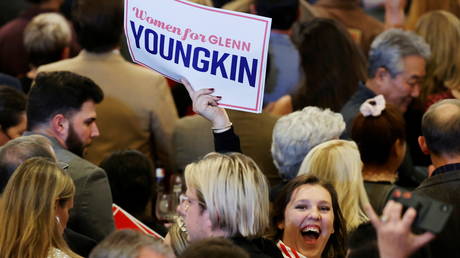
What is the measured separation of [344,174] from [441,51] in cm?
253

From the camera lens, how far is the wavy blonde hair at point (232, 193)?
4.83 m

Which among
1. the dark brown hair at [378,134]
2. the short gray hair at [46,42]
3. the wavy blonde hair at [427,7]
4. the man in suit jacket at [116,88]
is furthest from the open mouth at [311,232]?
the wavy blonde hair at [427,7]

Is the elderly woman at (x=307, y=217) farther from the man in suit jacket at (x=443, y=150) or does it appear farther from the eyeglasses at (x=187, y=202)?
the eyeglasses at (x=187, y=202)

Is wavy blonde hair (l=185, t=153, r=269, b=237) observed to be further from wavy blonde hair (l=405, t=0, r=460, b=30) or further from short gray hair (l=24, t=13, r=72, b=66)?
wavy blonde hair (l=405, t=0, r=460, b=30)

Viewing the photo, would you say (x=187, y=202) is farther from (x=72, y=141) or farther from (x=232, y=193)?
(x=72, y=141)

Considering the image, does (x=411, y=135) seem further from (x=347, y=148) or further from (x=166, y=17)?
(x=166, y=17)

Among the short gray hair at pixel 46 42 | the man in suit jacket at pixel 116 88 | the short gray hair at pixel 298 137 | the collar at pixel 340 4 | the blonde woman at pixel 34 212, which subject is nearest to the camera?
the blonde woman at pixel 34 212

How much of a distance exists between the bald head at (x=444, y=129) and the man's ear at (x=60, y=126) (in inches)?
77.5

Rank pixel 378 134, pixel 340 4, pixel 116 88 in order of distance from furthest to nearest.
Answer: pixel 340 4 → pixel 116 88 → pixel 378 134

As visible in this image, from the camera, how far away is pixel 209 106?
541 centimetres

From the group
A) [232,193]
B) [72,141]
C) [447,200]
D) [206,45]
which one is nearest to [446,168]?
[447,200]

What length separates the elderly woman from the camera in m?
5.53

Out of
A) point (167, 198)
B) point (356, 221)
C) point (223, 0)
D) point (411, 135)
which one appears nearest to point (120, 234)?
point (356, 221)

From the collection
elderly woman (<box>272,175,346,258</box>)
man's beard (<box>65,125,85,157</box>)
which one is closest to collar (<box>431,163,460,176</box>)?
elderly woman (<box>272,175,346,258</box>)
